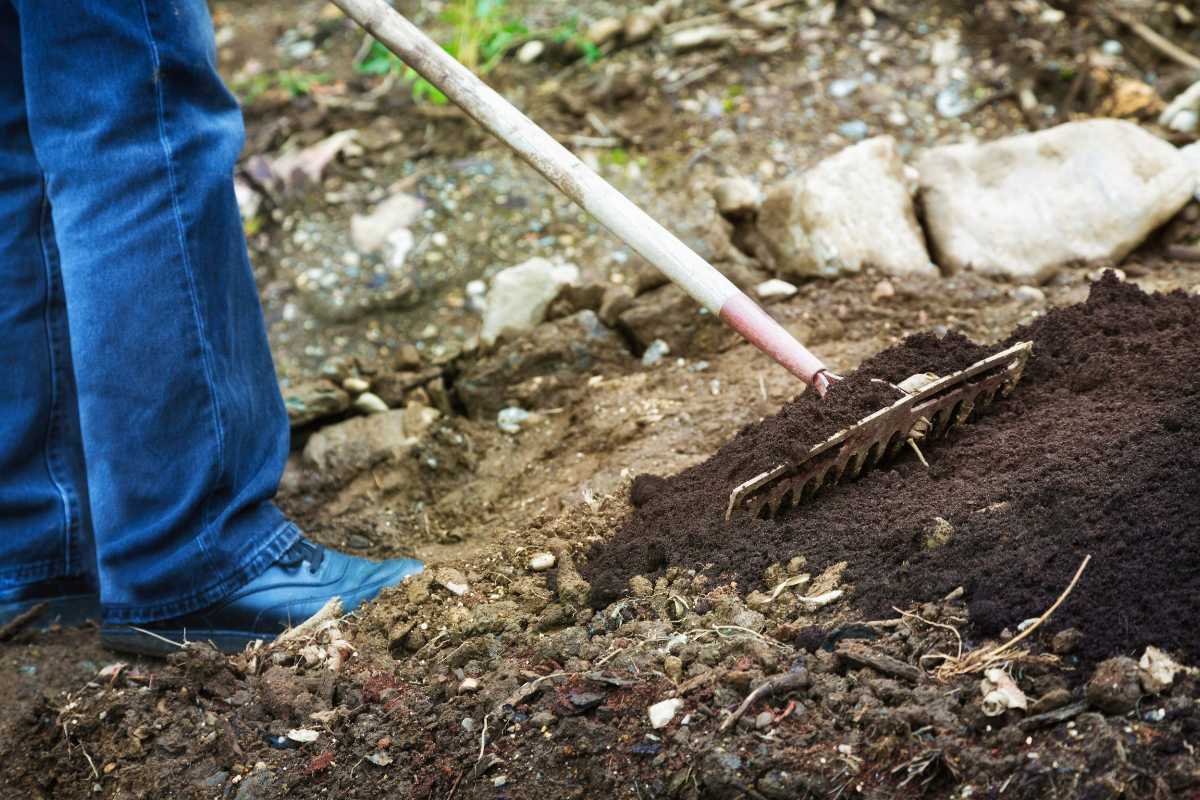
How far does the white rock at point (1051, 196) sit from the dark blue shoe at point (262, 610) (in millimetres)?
1946

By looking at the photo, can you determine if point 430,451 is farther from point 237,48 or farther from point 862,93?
point 237,48

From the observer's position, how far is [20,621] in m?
2.28

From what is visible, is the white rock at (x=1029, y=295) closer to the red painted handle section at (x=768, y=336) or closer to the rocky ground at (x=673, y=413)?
the rocky ground at (x=673, y=413)

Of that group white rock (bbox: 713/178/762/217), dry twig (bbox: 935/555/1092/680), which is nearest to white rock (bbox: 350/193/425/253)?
white rock (bbox: 713/178/762/217)

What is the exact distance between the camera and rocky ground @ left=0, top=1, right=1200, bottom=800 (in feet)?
5.06

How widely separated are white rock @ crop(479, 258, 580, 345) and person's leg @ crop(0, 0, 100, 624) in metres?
1.27

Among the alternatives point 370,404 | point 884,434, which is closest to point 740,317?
point 884,434

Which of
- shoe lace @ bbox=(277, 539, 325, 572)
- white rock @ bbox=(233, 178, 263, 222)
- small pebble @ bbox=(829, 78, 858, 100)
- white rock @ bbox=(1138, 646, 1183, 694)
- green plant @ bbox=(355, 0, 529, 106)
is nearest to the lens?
white rock @ bbox=(1138, 646, 1183, 694)

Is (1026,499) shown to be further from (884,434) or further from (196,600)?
(196,600)

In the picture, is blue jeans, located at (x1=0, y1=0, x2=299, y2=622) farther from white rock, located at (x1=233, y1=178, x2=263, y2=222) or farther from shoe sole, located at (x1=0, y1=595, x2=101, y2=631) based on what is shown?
white rock, located at (x1=233, y1=178, x2=263, y2=222)

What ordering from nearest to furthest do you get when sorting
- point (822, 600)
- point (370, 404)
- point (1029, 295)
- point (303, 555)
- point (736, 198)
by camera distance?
point (822, 600) < point (303, 555) < point (1029, 295) < point (370, 404) < point (736, 198)

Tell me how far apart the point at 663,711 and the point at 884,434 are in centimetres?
75

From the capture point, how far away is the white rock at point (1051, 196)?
3.01m

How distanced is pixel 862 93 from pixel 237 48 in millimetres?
2782
